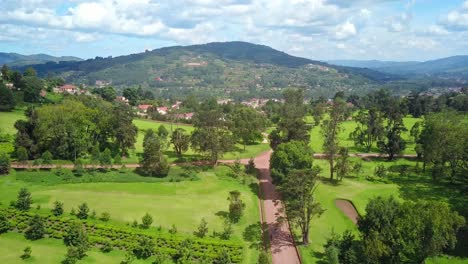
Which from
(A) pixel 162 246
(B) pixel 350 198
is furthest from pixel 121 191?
(B) pixel 350 198

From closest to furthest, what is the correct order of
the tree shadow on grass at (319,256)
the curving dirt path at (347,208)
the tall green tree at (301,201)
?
the tree shadow on grass at (319,256) → the tall green tree at (301,201) → the curving dirt path at (347,208)

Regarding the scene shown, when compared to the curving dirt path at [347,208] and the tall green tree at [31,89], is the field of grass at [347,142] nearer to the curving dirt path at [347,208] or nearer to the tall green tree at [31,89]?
the curving dirt path at [347,208]

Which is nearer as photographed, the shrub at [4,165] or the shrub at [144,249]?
the shrub at [144,249]

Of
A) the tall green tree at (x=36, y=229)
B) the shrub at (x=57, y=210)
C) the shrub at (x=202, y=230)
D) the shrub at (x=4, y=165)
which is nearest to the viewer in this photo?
the tall green tree at (x=36, y=229)

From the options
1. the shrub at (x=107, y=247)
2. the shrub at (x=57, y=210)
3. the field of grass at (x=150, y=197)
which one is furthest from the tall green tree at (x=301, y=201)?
the shrub at (x=57, y=210)

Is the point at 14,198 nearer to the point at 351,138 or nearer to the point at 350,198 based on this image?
the point at 350,198
